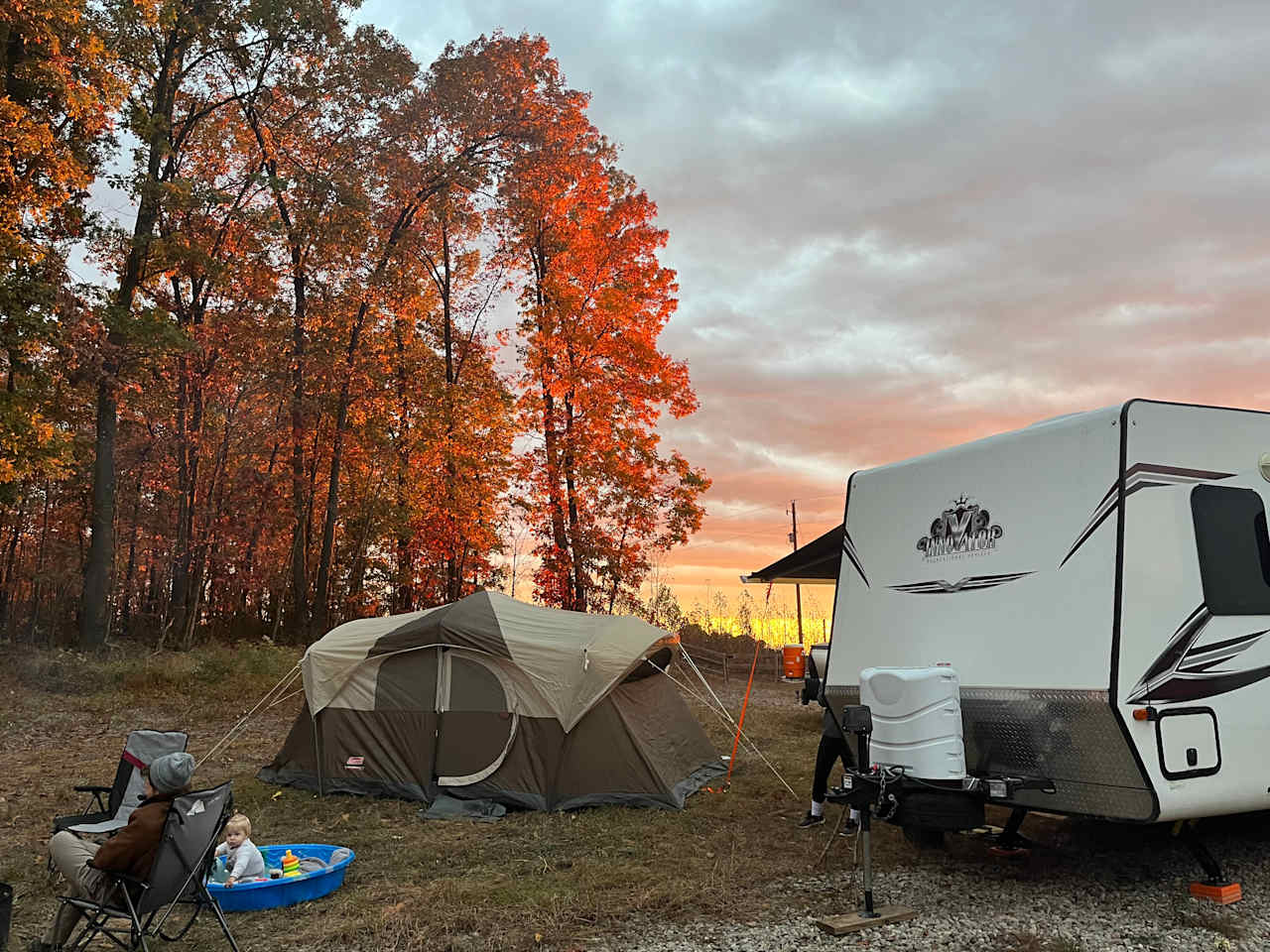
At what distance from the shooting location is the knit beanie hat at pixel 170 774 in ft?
14.7

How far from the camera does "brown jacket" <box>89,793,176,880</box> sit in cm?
432

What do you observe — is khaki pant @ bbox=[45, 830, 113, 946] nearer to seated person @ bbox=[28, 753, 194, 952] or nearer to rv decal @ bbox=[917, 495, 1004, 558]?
seated person @ bbox=[28, 753, 194, 952]

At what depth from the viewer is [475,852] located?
6648mm

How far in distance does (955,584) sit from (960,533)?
318 mm

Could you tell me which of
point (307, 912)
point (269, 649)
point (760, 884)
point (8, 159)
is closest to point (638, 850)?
point (760, 884)

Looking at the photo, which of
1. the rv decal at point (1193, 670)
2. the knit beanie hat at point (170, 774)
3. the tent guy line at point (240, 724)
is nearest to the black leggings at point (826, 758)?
the rv decal at point (1193, 670)

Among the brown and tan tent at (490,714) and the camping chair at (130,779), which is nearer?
the camping chair at (130,779)

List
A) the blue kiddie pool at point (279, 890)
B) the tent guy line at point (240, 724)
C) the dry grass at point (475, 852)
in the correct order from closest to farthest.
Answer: the dry grass at point (475, 852) → the blue kiddie pool at point (279, 890) → the tent guy line at point (240, 724)

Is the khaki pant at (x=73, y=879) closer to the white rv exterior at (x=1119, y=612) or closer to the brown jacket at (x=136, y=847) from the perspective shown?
the brown jacket at (x=136, y=847)

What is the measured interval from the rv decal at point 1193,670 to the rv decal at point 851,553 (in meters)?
2.03

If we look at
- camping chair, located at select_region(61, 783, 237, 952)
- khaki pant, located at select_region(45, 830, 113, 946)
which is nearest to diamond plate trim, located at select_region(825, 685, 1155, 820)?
camping chair, located at select_region(61, 783, 237, 952)

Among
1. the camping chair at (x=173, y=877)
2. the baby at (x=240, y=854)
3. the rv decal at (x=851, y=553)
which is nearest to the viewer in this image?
the camping chair at (x=173, y=877)

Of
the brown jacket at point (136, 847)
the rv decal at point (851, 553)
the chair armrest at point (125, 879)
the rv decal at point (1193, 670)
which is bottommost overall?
the chair armrest at point (125, 879)

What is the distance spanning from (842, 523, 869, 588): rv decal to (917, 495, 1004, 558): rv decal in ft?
1.83
